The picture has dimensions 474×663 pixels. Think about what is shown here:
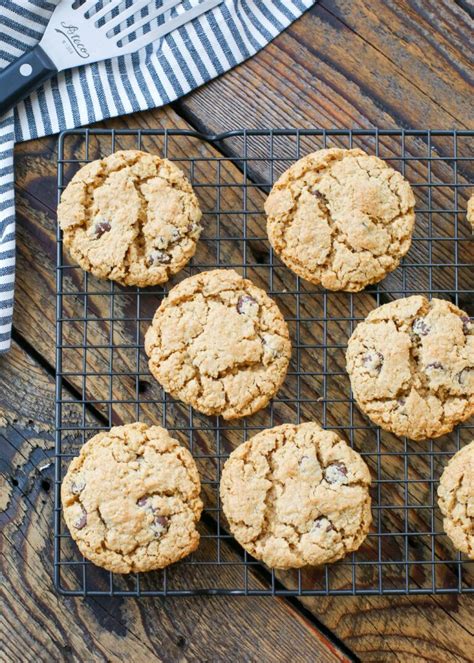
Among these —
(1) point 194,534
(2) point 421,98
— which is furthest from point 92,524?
(2) point 421,98

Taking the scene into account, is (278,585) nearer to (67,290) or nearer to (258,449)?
(258,449)

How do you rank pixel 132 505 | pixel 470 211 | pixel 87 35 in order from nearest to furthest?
1. pixel 132 505
2. pixel 470 211
3. pixel 87 35

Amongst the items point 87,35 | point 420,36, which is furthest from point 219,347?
point 420,36

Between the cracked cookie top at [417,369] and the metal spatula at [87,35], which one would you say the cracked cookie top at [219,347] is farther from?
the metal spatula at [87,35]

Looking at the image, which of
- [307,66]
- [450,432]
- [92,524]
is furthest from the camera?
[307,66]

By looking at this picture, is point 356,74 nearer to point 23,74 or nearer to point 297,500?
point 23,74

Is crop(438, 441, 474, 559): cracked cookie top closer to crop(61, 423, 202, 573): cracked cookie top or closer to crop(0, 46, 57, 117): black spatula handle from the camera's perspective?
crop(61, 423, 202, 573): cracked cookie top
